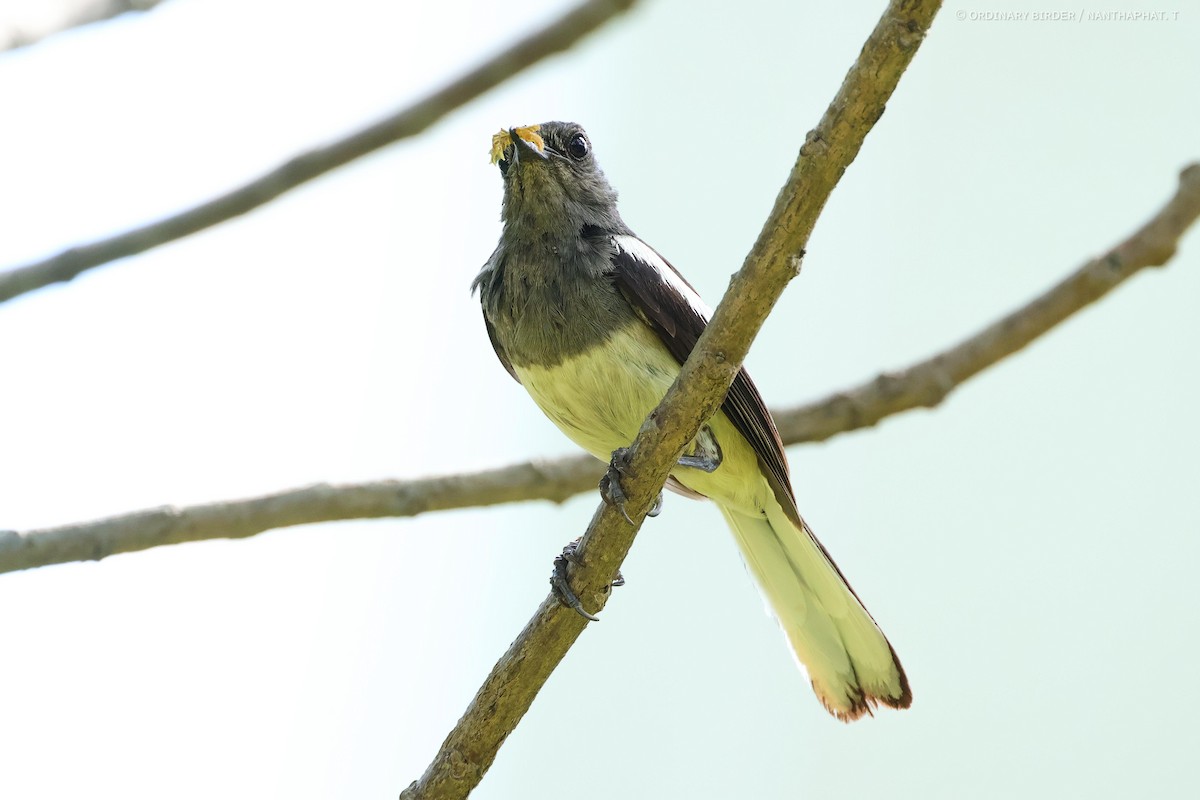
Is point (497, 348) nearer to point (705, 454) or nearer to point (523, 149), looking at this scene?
point (523, 149)

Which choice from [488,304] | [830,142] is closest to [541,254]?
[488,304]

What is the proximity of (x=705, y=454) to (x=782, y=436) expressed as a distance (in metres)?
0.87

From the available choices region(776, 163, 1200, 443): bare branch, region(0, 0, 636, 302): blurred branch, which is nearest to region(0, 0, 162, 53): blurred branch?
region(0, 0, 636, 302): blurred branch

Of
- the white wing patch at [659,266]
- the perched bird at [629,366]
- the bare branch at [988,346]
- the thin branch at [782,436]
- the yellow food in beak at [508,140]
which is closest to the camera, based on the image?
the thin branch at [782,436]

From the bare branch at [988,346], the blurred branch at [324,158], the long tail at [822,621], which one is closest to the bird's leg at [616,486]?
the blurred branch at [324,158]

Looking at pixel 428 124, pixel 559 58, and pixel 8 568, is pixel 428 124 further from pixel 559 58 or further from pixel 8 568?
pixel 8 568

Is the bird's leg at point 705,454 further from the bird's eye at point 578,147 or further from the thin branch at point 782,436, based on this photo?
the bird's eye at point 578,147

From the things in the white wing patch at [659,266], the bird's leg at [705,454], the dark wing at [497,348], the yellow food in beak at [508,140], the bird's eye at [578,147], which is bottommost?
the bird's leg at [705,454]

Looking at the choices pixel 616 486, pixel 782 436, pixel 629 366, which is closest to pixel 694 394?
pixel 616 486

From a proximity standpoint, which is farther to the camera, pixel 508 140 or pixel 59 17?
pixel 508 140

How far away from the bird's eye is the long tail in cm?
139

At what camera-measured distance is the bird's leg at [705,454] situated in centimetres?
342

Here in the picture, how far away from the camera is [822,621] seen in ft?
12.4

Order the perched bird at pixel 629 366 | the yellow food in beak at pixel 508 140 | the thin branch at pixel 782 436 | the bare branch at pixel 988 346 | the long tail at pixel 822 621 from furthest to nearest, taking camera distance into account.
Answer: the bare branch at pixel 988 346 → the yellow food in beak at pixel 508 140 → the long tail at pixel 822 621 → the perched bird at pixel 629 366 → the thin branch at pixel 782 436
